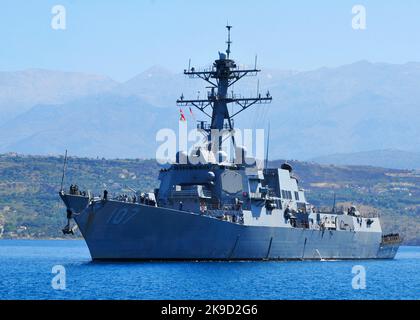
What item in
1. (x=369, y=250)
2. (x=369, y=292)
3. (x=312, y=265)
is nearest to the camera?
(x=369, y=292)

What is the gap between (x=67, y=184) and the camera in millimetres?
172125

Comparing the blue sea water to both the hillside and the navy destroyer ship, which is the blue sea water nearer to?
the navy destroyer ship

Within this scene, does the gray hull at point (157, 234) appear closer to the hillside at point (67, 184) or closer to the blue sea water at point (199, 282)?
the blue sea water at point (199, 282)

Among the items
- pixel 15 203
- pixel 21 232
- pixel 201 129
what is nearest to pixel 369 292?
pixel 201 129

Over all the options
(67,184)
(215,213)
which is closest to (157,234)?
(215,213)

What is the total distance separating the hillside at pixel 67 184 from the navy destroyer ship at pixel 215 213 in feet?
312

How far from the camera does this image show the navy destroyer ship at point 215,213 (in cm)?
4397

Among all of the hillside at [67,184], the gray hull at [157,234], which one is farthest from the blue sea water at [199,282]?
the hillside at [67,184]

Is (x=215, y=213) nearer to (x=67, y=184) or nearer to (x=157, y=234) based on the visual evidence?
(x=157, y=234)

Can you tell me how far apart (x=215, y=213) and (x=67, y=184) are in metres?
127

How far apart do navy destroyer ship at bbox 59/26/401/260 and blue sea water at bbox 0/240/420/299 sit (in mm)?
985

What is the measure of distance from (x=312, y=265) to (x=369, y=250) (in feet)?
49.9
